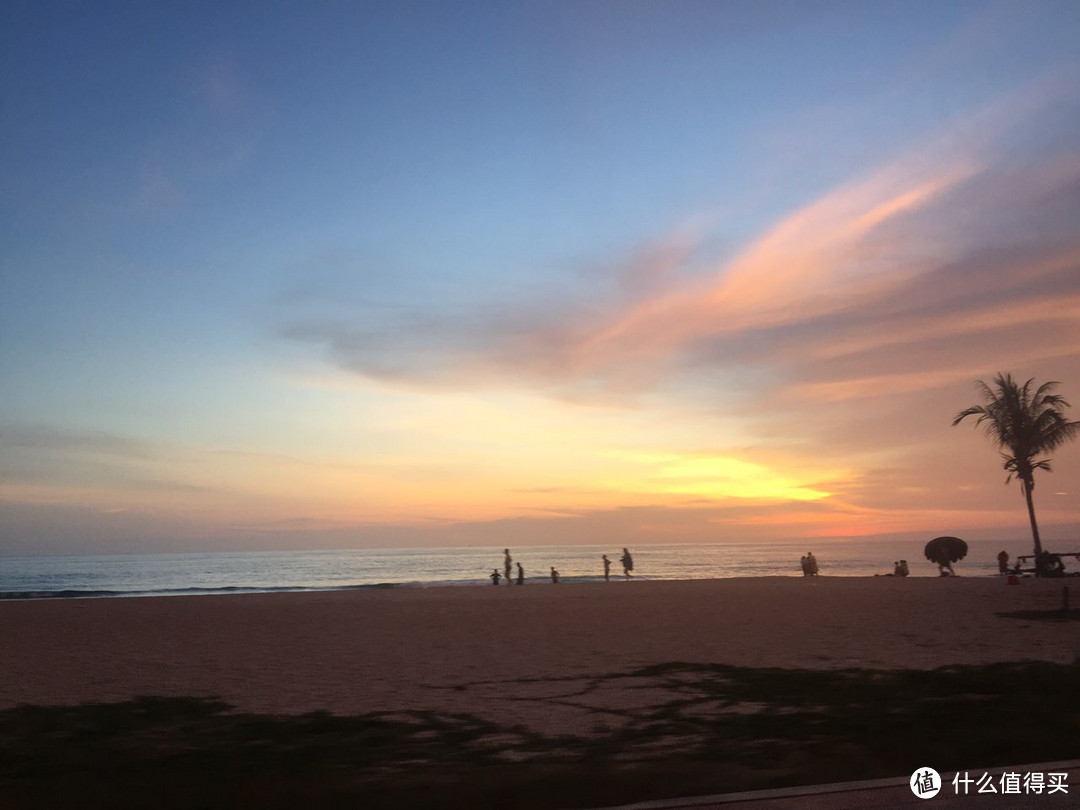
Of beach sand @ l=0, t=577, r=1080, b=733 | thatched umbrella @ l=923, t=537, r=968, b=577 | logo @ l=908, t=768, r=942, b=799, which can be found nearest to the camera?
logo @ l=908, t=768, r=942, b=799

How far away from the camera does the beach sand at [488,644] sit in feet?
37.3

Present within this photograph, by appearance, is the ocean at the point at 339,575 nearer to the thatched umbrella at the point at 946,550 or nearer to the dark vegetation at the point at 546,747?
the thatched umbrella at the point at 946,550

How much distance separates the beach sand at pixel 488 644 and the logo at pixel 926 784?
4.16m

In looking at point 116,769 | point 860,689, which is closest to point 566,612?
point 860,689

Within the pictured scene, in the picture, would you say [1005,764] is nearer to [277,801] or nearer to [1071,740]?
[1071,740]

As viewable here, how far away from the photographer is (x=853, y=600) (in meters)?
25.7

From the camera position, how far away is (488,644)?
16.7 m

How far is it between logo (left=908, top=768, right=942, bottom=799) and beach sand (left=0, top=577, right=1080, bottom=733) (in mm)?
4164

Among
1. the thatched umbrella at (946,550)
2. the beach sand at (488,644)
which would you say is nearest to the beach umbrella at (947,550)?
the thatched umbrella at (946,550)

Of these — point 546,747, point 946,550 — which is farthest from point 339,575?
point 546,747

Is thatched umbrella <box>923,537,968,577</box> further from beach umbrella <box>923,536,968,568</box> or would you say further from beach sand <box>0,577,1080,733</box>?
beach sand <box>0,577,1080,733</box>

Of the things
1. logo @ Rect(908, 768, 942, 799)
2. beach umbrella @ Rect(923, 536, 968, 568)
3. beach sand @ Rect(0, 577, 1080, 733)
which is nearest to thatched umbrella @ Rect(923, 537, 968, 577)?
beach umbrella @ Rect(923, 536, 968, 568)

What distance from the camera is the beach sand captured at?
11.4 m

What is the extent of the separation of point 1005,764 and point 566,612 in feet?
58.4
